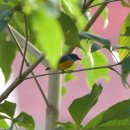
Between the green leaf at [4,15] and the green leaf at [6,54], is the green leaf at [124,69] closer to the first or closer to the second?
the green leaf at [4,15]

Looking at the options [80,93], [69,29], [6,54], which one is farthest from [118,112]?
[80,93]

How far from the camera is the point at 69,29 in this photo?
1.80ft

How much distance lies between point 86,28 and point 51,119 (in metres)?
0.18

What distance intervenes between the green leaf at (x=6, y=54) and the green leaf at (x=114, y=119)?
0.80ft

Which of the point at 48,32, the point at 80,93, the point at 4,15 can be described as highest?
the point at 80,93

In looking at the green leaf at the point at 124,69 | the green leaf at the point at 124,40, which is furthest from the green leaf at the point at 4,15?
the green leaf at the point at 124,40

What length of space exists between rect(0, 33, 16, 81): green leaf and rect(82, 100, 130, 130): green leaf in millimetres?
244

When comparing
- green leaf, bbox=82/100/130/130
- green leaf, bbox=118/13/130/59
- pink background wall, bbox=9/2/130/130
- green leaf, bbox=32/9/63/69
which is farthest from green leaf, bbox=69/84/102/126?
pink background wall, bbox=9/2/130/130

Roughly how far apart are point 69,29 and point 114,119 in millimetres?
182

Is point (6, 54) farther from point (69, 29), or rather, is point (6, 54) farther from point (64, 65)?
point (69, 29)

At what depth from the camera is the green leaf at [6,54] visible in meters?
0.81

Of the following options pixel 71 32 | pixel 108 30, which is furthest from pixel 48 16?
pixel 108 30

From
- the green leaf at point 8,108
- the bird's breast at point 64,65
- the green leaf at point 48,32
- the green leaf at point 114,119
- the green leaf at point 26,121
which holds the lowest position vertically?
the green leaf at point 48,32

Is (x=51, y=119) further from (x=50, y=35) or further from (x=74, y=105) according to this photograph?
(x=50, y=35)
